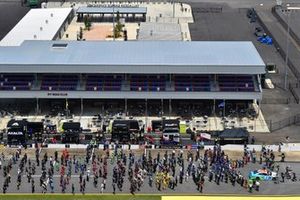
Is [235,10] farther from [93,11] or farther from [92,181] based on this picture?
[92,181]

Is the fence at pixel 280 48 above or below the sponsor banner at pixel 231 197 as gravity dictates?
above

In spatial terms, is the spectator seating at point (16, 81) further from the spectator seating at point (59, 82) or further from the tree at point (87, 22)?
the tree at point (87, 22)

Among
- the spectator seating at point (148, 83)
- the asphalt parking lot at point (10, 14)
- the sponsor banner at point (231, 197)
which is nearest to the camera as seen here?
the sponsor banner at point (231, 197)

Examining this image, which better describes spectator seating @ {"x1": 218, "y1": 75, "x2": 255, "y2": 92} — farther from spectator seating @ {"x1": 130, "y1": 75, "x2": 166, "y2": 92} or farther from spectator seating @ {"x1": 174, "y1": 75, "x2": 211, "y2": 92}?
spectator seating @ {"x1": 130, "y1": 75, "x2": 166, "y2": 92}

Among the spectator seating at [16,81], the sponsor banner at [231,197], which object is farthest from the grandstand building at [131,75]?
the sponsor banner at [231,197]

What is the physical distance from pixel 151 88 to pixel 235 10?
223 ft

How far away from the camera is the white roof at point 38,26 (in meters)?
108

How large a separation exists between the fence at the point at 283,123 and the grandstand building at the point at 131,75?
12.3 ft

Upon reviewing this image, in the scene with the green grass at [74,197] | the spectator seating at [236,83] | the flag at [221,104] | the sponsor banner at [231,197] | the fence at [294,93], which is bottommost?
the sponsor banner at [231,197]

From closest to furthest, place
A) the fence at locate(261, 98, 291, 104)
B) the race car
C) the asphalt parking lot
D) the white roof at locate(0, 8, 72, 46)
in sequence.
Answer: the race car < the fence at locate(261, 98, 291, 104) < the white roof at locate(0, 8, 72, 46) < the asphalt parking lot

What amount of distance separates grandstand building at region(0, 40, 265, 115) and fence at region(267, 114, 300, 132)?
3.76 meters

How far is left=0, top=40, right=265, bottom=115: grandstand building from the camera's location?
280 feet

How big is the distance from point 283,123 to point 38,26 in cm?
5131

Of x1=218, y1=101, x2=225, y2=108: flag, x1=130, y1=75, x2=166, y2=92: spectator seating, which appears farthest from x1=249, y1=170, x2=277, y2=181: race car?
x1=130, y1=75, x2=166, y2=92: spectator seating
